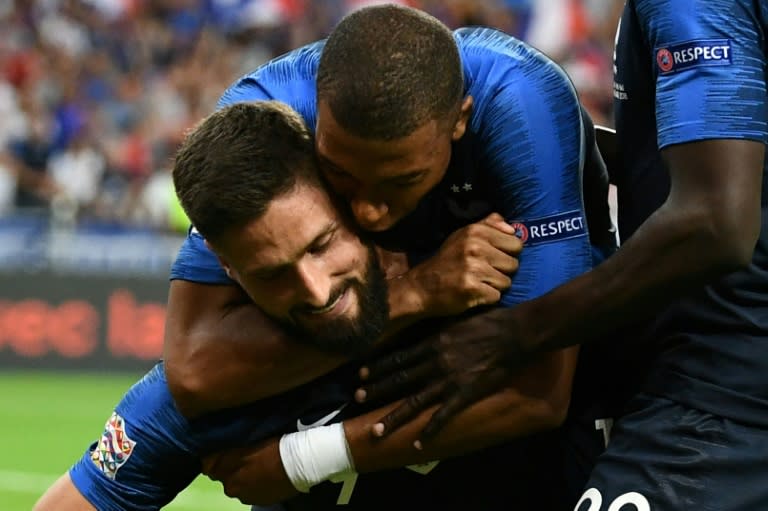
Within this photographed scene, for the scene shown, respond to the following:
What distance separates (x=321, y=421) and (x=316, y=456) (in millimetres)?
181

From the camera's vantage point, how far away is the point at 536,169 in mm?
3684

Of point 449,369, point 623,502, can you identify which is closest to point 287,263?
point 449,369

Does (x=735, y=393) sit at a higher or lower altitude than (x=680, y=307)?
lower

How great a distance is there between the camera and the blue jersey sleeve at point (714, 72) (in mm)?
3225

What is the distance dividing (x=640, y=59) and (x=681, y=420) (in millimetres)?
940

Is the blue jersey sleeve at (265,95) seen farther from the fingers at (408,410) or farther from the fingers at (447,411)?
the fingers at (447,411)

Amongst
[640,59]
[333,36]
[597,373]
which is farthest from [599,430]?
[333,36]

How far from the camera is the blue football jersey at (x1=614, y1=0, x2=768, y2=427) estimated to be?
325cm

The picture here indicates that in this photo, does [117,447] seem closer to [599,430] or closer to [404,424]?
[404,424]

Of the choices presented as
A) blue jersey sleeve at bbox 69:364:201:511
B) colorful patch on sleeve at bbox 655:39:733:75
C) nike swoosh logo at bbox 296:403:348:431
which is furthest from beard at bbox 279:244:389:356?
colorful patch on sleeve at bbox 655:39:733:75

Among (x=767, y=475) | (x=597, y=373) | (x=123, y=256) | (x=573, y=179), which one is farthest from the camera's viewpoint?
(x=123, y=256)

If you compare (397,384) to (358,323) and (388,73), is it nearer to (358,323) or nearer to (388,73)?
(358,323)

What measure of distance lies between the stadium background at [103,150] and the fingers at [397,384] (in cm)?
526

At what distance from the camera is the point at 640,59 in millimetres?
3574
